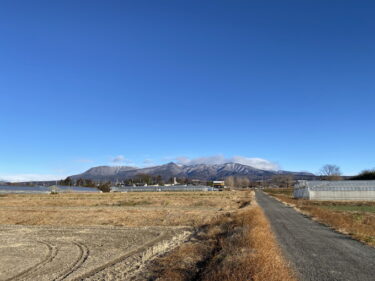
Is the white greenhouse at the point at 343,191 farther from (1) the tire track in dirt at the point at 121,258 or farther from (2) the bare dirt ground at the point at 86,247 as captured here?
(1) the tire track in dirt at the point at 121,258

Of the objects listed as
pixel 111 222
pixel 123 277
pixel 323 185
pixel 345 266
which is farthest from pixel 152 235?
pixel 323 185

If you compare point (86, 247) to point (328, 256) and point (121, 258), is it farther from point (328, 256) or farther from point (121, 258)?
point (328, 256)

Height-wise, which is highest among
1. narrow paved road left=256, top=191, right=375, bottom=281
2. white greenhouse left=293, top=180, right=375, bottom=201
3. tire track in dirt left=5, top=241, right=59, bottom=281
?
white greenhouse left=293, top=180, right=375, bottom=201

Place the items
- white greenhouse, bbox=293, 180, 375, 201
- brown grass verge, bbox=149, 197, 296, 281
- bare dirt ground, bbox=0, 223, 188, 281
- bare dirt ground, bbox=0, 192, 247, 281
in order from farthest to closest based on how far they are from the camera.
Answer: white greenhouse, bbox=293, 180, 375, 201, bare dirt ground, bbox=0, 223, 188, 281, bare dirt ground, bbox=0, 192, 247, 281, brown grass verge, bbox=149, 197, 296, 281

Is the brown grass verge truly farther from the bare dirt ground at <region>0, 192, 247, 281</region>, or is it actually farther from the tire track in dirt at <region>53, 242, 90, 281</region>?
the tire track in dirt at <region>53, 242, 90, 281</region>

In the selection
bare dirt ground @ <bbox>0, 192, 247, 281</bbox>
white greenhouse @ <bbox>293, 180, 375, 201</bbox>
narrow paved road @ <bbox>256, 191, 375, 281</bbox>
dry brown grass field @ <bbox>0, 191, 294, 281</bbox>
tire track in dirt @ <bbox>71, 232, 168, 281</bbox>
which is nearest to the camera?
dry brown grass field @ <bbox>0, 191, 294, 281</bbox>

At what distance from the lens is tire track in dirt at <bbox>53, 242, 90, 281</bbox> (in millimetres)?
13723

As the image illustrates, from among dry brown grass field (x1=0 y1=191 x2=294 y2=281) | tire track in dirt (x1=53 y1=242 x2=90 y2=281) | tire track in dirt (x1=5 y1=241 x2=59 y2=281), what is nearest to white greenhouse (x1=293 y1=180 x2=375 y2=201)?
dry brown grass field (x1=0 y1=191 x2=294 y2=281)

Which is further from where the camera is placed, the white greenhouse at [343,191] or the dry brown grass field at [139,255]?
the white greenhouse at [343,191]

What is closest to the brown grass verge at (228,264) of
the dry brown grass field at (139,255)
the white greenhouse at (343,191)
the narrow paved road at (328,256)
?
the dry brown grass field at (139,255)

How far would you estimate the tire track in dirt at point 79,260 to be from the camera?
13723 mm

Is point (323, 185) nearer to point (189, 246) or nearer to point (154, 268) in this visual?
point (189, 246)

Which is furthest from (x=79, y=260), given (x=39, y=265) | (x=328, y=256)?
(x=328, y=256)

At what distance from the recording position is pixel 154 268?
14.1m
